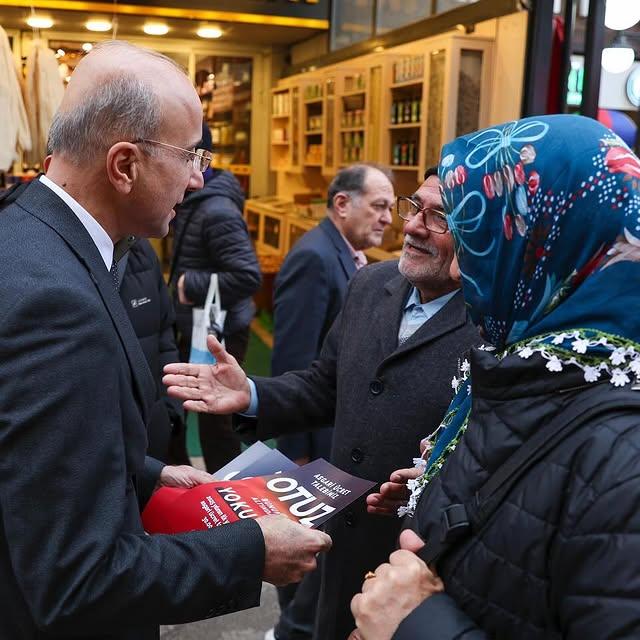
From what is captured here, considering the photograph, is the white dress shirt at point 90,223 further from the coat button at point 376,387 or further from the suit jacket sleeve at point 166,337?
the suit jacket sleeve at point 166,337

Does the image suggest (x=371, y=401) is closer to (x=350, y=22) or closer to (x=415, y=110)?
(x=415, y=110)

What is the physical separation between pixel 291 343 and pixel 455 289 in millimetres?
1229

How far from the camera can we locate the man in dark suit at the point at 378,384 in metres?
1.92

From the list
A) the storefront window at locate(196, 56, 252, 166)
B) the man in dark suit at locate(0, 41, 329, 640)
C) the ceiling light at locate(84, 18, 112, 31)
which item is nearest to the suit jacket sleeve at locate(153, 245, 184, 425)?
the man in dark suit at locate(0, 41, 329, 640)

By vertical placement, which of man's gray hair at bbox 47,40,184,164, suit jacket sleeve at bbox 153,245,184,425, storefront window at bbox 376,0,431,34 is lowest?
suit jacket sleeve at bbox 153,245,184,425

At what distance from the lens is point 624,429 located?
954 mm

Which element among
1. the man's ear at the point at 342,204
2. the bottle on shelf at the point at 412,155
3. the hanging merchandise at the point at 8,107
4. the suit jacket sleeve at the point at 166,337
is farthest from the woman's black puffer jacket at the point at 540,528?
the bottle on shelf at the point at 412,155

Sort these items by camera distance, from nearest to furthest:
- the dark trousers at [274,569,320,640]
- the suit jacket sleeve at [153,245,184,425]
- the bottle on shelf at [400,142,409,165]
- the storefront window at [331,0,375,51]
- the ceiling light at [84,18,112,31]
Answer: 1. the dark trousers at [274,569,320,640]
2. the suit jacket sleeve at [153,245,184,425]
3. the bottle on shelf at [400,142,409,165]
4. the storefront window at [331,0,375,51]
5. the ceiling light at [84,18,112,31]

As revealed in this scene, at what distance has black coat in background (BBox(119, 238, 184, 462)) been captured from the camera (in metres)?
2.78

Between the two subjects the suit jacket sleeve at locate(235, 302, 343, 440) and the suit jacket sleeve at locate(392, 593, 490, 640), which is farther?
the suit jacket sleeve at locate(235, 302, 343, 440)

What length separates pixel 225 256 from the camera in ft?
12.5

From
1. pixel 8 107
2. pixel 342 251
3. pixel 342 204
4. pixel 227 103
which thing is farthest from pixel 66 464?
pixel 227 103

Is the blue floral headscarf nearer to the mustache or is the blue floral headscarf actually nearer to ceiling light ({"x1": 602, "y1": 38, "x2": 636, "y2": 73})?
the mustache

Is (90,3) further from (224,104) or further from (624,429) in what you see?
(624,429)
